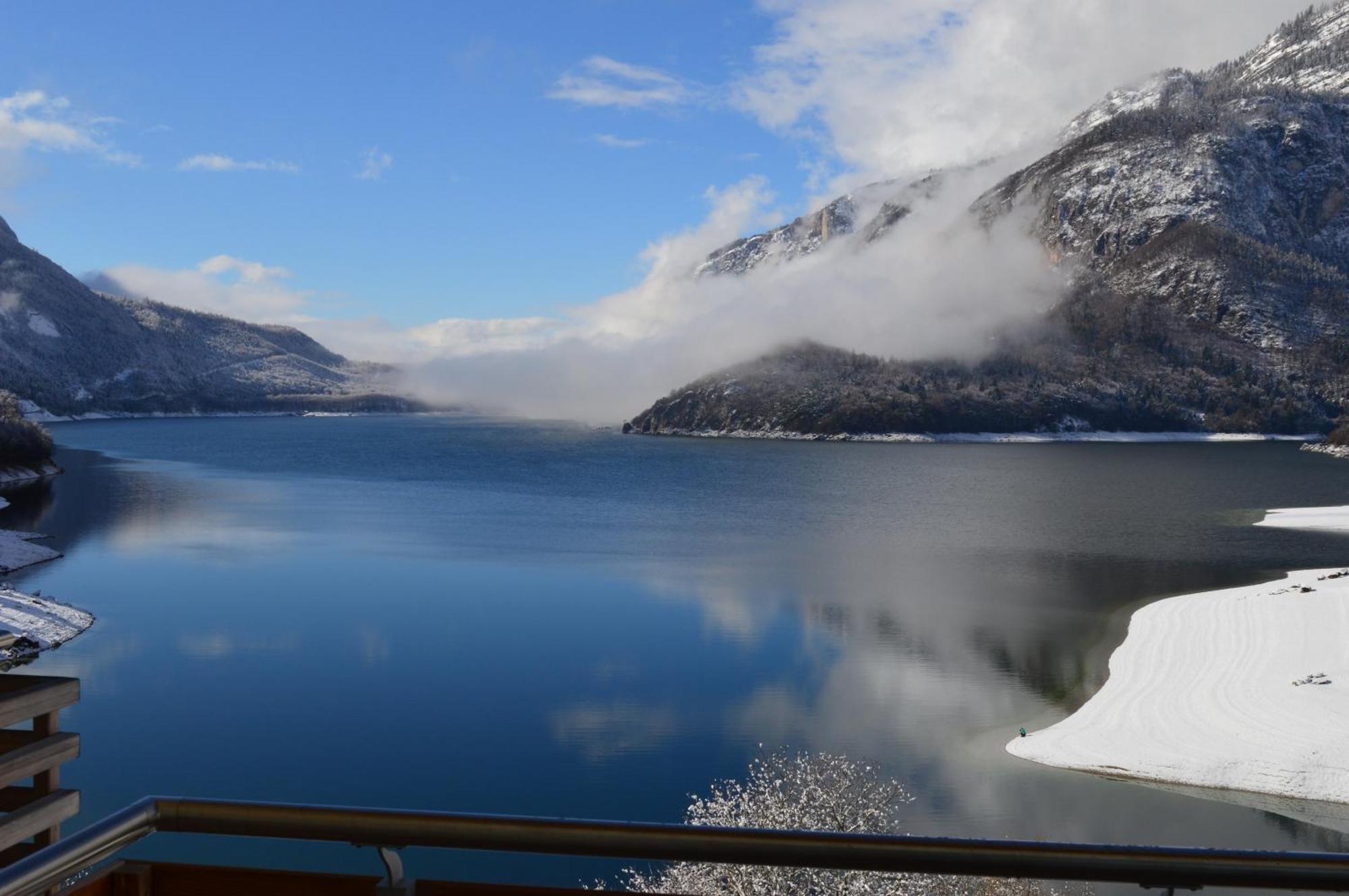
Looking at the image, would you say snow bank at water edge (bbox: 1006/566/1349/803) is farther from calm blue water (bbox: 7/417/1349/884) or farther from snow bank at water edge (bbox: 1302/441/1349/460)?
snow bank at water edge (bbox: 1302/441/1349/460)

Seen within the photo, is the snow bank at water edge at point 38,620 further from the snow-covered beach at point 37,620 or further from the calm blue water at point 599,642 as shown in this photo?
the calm blue water at point 599,642

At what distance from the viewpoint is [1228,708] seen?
102ft

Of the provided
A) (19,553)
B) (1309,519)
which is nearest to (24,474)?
(19,553)

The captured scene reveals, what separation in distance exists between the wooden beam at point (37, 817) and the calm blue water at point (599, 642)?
1919cm

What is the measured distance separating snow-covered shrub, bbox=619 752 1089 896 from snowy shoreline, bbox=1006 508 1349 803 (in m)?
6.71

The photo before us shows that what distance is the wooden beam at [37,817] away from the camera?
3660 millimetres

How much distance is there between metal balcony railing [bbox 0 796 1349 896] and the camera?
2.98 m

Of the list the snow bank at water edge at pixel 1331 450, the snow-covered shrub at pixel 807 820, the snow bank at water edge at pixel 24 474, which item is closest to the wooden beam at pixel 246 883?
the snow-covered shrub at pixel 807 820

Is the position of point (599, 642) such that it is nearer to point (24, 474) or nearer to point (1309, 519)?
point (1309, 519)

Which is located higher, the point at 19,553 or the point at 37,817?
the point at 37,817

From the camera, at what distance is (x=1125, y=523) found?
265 ft

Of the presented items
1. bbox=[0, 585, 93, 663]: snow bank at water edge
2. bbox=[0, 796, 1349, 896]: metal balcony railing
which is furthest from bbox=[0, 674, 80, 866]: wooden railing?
bbox=[0, 585, 93, 663]: snow bank at water edge

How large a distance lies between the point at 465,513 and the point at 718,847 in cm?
8490

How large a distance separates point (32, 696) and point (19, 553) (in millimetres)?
65997
